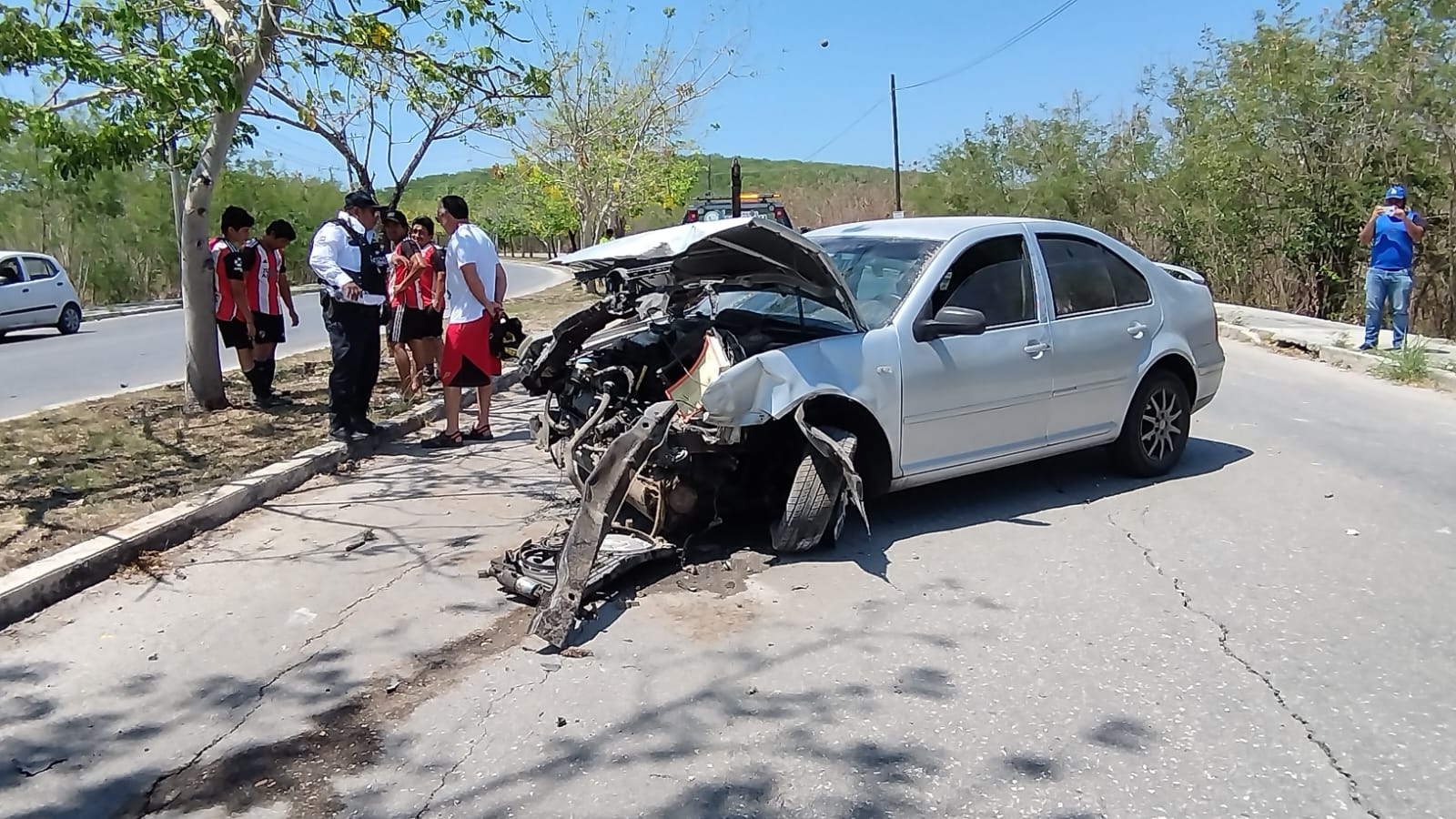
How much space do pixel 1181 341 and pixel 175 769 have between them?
594cm

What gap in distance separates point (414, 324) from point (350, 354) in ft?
5.49

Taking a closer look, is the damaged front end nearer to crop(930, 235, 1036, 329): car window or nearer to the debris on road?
crop(930, 235, 1036, 329): car window

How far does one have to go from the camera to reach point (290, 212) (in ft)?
130

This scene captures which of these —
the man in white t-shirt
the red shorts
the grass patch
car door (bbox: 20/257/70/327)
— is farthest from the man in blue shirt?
car door (bbox: 20/257/70/327)

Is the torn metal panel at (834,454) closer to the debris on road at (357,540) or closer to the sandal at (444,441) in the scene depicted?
Result: the debris on road at (357,540)

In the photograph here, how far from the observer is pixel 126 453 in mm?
7441

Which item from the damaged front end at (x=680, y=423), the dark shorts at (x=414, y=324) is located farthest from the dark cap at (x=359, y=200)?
the damaged front end at (x=680, y=423)

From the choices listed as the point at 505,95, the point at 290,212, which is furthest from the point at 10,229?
the point at 505,95

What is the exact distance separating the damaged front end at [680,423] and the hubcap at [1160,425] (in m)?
2.34

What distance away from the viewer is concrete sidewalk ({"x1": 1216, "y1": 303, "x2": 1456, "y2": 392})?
1117 cm

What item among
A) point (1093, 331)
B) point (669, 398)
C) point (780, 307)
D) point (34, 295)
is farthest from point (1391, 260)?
point (34, 295)

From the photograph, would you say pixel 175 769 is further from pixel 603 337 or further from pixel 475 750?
pixel 603 337

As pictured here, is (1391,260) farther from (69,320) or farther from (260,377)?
(69,320)

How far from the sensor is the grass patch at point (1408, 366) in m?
10.6
